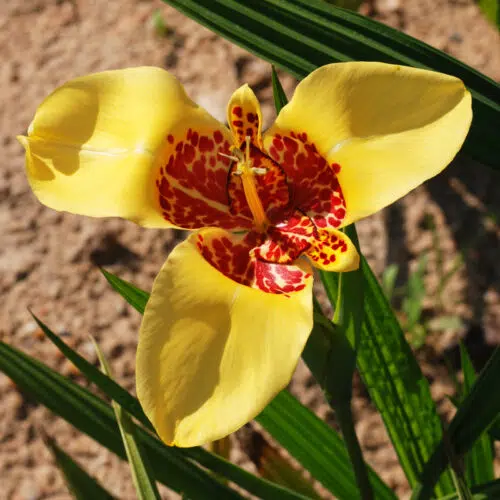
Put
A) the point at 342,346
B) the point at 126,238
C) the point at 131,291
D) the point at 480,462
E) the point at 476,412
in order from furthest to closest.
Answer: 1. the point at 126,238
2. the point at 480,462
3. the point at 131,291
4. the point at 476,412
5. the point at 342,346

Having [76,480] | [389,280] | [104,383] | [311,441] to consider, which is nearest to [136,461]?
[104,383]

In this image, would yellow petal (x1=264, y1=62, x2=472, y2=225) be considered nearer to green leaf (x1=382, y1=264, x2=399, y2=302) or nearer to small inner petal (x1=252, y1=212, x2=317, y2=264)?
small inner petal (x1=252, y1=212, x2=317, y2=264)

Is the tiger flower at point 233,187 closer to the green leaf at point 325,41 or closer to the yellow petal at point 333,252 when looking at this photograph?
the yellow petal at point 333,252

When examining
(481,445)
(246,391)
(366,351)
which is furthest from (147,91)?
(481,445)

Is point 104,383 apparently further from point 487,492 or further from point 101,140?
point 487,492

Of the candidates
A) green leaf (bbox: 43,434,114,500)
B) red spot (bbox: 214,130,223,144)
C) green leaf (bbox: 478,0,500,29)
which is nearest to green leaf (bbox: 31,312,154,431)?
green leaf (bbox: 43,434,114,500)
